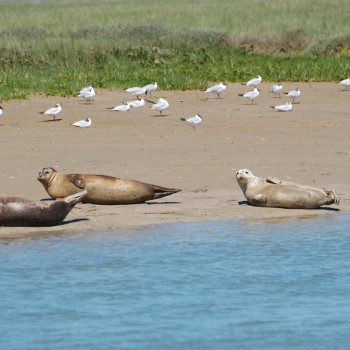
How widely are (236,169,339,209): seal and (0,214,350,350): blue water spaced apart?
1.11 ft

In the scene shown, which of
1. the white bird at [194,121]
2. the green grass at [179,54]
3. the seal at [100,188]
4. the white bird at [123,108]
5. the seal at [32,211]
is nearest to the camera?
the seal at [32,211]

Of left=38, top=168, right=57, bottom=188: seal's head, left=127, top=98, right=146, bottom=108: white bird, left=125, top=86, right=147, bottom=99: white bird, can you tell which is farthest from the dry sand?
left=38, top=168, right=57, bottom=188: seal's head

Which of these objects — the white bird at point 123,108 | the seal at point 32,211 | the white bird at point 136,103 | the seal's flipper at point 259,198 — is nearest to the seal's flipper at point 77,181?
the seal at point 32,211

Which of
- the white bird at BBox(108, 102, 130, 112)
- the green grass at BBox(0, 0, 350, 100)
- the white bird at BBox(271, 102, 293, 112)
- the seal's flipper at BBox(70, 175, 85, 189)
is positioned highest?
the seal's flipper at BBox(70, 175, 85, 189)

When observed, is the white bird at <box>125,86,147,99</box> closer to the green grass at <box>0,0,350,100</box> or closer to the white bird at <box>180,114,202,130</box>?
the green grass at <box>0,0,350,100</box>

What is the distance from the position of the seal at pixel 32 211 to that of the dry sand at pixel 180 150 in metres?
0.11

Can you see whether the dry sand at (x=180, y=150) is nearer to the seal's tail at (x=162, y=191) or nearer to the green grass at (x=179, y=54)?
the seal's tail at (x=162, y=191)

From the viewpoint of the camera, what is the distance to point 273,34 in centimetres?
3709

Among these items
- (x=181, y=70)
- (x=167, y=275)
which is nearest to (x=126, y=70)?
(x=181, y=70)

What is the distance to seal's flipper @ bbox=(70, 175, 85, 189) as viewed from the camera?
11613 mm

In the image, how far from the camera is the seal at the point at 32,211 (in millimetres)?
10672

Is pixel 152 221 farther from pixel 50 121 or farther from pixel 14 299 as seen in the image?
pixel 50 121

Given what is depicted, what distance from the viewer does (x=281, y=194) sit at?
11.9 metres

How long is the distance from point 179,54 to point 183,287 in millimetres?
21556
